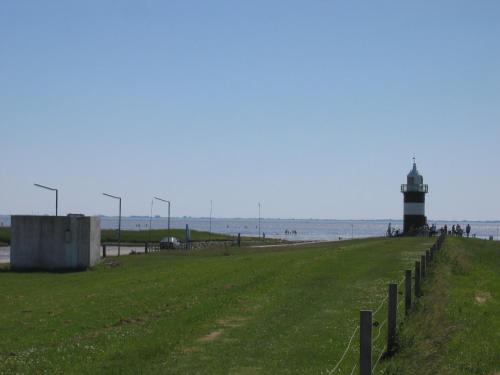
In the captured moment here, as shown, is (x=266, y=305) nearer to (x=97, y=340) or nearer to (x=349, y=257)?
(x=97, y=340)

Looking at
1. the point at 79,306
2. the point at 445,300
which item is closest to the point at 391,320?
the point at 445,300

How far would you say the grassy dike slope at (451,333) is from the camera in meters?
12.5

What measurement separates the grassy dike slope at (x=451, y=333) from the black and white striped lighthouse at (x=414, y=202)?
193 ft

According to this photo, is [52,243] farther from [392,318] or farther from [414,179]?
[414,179]

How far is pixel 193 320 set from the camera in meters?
18.3

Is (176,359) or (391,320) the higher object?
(391,320)

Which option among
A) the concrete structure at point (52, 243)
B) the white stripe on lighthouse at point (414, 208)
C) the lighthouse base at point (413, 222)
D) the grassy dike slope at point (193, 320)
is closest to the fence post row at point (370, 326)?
the grassy dike slope at point (193, 320)

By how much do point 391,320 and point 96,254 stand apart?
3437cm

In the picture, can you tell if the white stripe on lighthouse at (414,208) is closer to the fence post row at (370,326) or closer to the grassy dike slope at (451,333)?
the grassy dike slope at (451,333)

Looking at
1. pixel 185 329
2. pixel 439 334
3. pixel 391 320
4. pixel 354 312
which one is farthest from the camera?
pixel 354 312

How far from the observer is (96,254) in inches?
1784

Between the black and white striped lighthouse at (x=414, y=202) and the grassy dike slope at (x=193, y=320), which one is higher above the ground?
the black and white striped lighthouse at (x=414, y=202)

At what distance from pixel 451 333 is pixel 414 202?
7002cm

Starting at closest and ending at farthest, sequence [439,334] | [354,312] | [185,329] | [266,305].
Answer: [439,334]
[185,329]
[354,312]
[266,305]
